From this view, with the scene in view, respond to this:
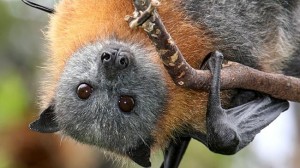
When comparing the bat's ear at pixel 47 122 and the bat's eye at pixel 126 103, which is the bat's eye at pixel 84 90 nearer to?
the bat's eye at pixel 126 103

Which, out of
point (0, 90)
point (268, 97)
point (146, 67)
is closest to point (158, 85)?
point (146, 67)

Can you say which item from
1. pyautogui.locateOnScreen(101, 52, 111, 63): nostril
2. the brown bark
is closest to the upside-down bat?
pyautogui.locateOnScreen(101, 52, 111, 63): nostril

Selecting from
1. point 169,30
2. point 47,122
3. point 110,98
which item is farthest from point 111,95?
point 47,122

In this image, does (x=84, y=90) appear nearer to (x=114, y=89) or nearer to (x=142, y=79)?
Result: (x=114, y=89)

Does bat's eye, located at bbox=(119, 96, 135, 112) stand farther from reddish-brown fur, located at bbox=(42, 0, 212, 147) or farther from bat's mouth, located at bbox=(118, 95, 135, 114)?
reddish-brown fur, located at bbox=(42, 0, 212, 147)

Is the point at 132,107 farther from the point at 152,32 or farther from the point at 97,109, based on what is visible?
the point at 152,32
